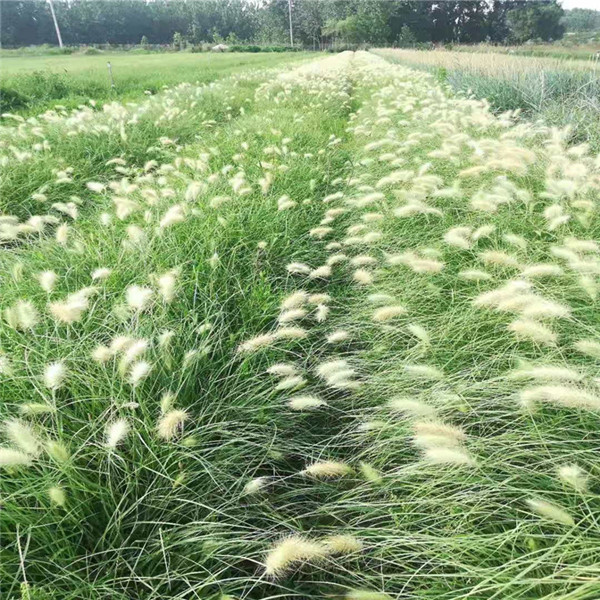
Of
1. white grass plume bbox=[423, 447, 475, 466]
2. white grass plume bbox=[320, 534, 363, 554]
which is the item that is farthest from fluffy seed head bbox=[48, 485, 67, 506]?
white grass plume bbox=[423, 447, 475, 466]

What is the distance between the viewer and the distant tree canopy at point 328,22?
2057 inches

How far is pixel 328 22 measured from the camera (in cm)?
5912

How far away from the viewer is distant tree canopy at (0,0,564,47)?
5225cm

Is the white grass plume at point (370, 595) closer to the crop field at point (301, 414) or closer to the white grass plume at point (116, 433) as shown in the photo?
the crop field at point (301, 414)

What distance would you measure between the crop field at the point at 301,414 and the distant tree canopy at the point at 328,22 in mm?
59019

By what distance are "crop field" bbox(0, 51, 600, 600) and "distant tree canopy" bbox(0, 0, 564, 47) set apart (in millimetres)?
59019

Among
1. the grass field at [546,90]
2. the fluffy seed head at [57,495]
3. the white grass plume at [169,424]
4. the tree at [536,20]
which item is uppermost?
the tree at [536,20]

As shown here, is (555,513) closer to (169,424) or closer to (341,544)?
(341,544)

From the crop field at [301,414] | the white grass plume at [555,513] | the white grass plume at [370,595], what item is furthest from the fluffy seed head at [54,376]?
the white grass plume at [555,513]

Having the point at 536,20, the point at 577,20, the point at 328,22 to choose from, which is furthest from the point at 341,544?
the point at 577,20

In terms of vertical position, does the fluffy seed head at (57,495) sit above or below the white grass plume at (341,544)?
above

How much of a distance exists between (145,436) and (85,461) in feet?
0.63

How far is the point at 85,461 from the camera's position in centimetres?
144

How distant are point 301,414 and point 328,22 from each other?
2667 inches
